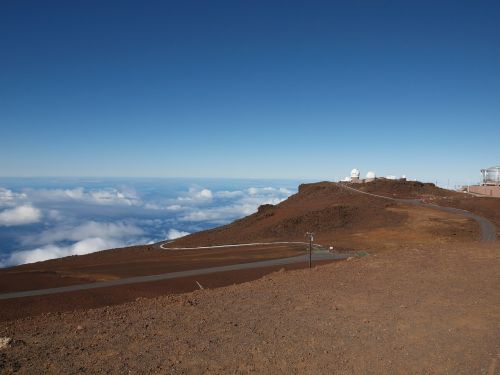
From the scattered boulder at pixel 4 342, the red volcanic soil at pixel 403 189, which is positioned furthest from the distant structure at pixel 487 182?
the scattered boulder at pixel 4 342

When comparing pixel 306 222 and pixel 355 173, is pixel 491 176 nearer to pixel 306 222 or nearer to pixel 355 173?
pixel 355 173

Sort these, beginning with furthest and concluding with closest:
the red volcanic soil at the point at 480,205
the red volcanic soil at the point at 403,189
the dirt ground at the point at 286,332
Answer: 1. the red volcanic soil at the point at 403,189
2. the red volcanic soil at the point at 480,205
3. the dirt ground at the point at 286,332

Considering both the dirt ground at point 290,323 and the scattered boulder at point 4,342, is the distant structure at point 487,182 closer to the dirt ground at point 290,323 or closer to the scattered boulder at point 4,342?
the dirt ground at point 290,323

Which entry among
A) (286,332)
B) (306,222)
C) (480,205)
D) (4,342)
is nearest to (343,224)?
(306,222)

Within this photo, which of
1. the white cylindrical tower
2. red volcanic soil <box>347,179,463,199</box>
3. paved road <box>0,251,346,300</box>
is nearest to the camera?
paved road <box>0,251,346,300</box>

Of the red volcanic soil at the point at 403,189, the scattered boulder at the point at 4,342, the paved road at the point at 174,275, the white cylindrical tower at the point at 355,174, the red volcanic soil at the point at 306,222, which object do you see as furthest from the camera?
the white cylindrical tower at the point at 355,174

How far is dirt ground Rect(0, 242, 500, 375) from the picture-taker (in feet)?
25.9

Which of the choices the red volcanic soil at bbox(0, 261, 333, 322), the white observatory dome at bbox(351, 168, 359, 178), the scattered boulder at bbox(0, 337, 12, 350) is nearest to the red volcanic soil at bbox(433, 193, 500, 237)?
the white observatory dome at bbox(351, 168, 359, 178)

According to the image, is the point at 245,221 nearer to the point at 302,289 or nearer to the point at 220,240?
the point at 220,240

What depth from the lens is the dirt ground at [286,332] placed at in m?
7.88

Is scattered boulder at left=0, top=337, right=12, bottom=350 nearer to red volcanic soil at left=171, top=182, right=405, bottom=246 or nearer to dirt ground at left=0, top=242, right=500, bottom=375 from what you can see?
dirt ground at left=0, top=242, right=500, bottom=375

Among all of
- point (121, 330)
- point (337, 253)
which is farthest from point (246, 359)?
point (337, 253)

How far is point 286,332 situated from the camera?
32.1 ft

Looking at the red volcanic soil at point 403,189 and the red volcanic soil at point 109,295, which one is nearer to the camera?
the red volcanic soil at point 109,295
